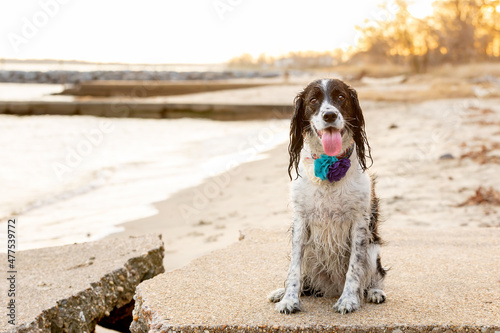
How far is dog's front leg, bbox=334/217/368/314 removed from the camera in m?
3.32

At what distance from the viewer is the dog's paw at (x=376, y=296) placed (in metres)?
3.47

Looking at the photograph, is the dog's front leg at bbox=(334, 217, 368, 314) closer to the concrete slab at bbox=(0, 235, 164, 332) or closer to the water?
the concrete slab at bbox=(0, 235, 164, 332)

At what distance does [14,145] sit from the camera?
49.2ft

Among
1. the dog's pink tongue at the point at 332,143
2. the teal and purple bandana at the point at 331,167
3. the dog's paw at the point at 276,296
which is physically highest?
the dog's pink tongue at the point at 332,143

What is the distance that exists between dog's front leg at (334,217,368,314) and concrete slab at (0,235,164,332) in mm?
1879

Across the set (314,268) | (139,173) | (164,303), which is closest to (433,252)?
(314,268)

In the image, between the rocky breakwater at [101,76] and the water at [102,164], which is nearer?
the water at [102,164]

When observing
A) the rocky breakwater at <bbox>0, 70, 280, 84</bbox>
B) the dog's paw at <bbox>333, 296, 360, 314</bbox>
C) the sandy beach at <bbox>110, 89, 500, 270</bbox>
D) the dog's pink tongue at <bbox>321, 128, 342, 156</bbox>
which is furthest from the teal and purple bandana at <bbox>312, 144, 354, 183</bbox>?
the rocky breakwater at <bbox>0, 70, 280, 84</bbox>

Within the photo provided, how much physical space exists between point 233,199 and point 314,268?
14.4 feet

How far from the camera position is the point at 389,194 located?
7.47m

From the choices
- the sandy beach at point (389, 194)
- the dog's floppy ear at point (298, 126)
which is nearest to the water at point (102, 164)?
the sandy beach at point (389, 194)

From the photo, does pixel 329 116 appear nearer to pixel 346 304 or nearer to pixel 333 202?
pixel 333 202

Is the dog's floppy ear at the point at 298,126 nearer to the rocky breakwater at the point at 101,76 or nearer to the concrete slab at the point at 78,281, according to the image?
the concrete slab at the point at 78,281

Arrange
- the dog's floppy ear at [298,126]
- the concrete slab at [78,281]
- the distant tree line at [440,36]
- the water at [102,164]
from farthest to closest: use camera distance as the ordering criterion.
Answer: the distant tree line at [440,36], the water at [102,164], the concrete slab at [78,281], the dog's floppy ear at [298,126]
